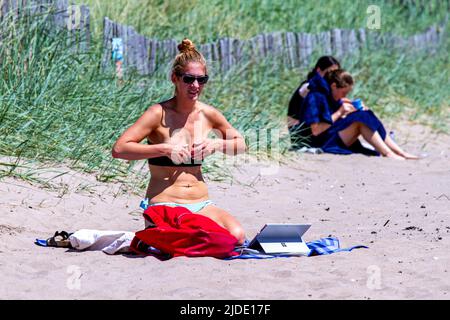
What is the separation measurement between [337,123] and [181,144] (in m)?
4.17

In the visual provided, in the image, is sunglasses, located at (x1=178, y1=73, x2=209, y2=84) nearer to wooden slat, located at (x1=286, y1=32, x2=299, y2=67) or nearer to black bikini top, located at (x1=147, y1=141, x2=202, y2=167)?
black bikini top, located at (x1=147, y1=141, x2=202, y2=167)

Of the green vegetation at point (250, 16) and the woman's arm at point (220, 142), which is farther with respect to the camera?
the green vegetation at point (250, 16)

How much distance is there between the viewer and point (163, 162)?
5418 millimetres

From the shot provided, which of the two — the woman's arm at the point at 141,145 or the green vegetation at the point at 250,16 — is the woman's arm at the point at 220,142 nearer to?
the woman's arm at the point at 141,145

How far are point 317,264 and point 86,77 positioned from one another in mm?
3637

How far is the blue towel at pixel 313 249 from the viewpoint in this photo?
5178mm

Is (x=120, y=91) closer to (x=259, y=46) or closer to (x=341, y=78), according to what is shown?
(x=341, y=78)

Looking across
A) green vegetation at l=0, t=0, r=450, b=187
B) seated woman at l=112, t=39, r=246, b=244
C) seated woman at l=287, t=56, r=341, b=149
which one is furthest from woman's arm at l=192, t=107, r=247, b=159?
seated woman at l=287, t=56, r=341, b=149

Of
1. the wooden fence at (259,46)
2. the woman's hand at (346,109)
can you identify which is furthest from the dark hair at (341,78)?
the wooden fence at (259,46)

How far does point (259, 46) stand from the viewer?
10.9 m

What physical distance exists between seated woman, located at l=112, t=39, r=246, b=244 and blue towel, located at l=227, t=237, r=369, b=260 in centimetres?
10

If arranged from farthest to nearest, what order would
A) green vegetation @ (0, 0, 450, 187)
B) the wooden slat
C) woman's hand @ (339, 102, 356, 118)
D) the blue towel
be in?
1. the wooden slat
2. woman's hand @ (339, 102, 356, 118)
3. green vegetation @ (0, 0, 450, 187)
4. the blue towel

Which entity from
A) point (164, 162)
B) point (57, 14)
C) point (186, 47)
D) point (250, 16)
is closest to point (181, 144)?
point (164, 162)

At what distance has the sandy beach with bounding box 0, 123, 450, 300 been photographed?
448 centimetres
